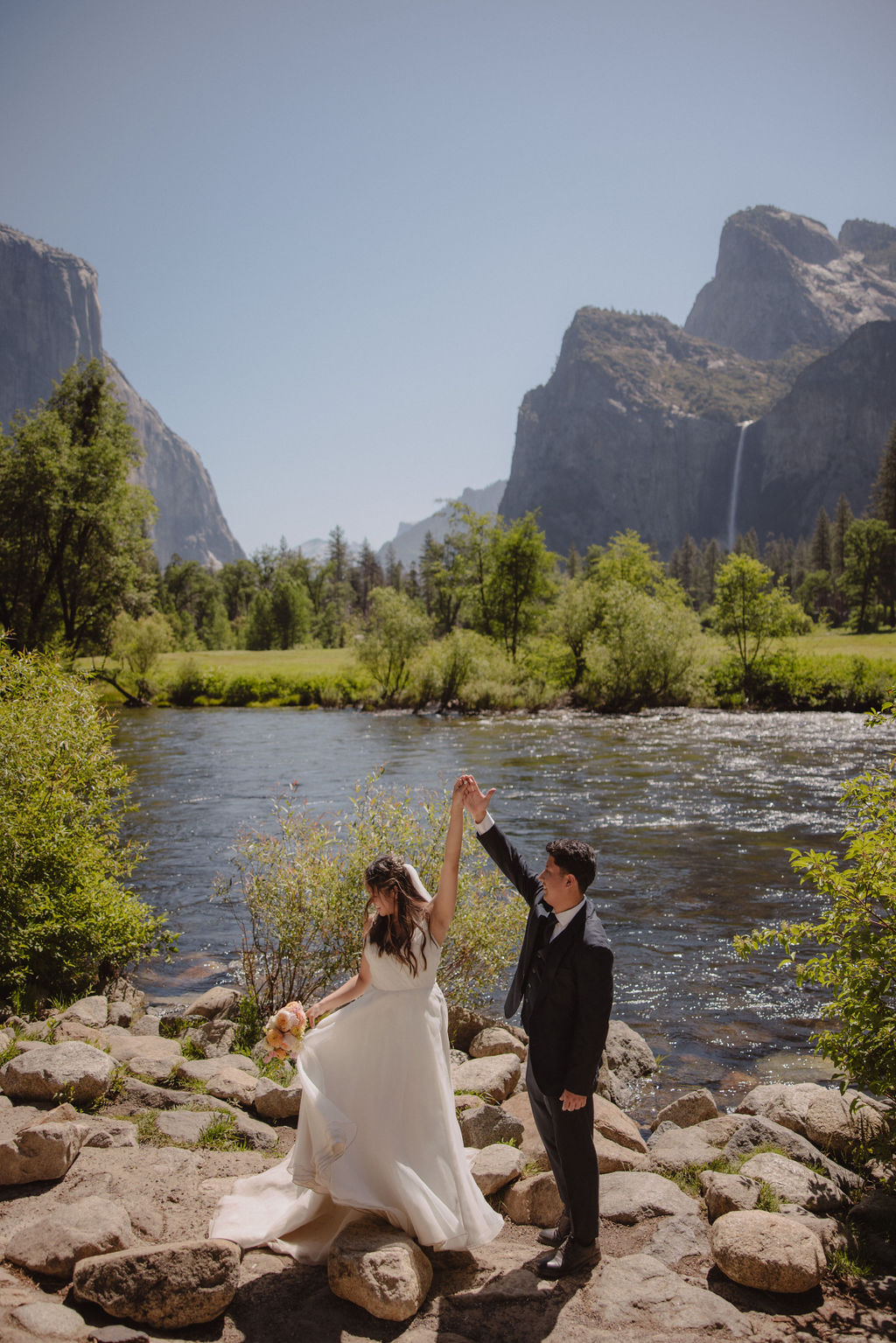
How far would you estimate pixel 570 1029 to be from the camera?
16.3ft

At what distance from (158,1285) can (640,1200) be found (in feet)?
10.7

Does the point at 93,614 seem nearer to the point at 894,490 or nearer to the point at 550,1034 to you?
the point at 550,1034

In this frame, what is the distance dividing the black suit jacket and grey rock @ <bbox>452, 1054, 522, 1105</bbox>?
9.75 feet

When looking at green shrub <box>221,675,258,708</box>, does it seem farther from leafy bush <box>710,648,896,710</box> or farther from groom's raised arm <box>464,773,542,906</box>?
groom's raised arm <box>464,773,542,906</box>

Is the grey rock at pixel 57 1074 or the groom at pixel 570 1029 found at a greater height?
the groom at pixel 570 1029

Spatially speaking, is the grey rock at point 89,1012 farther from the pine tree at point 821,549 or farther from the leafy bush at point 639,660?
the pine tree at point 821,549

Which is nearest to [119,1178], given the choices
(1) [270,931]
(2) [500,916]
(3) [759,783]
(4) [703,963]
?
(1) [270,931]

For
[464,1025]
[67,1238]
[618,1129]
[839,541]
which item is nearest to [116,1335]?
[67,1238]

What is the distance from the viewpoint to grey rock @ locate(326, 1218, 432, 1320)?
166 inches

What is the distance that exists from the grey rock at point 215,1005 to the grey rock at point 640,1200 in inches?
208

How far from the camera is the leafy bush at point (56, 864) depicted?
29.4ft

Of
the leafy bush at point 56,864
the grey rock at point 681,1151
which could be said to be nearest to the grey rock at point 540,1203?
the grey rock at point 681,1151

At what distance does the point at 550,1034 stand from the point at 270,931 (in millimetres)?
5619

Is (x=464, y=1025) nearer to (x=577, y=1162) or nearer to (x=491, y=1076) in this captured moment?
(x=491, y=1076)
